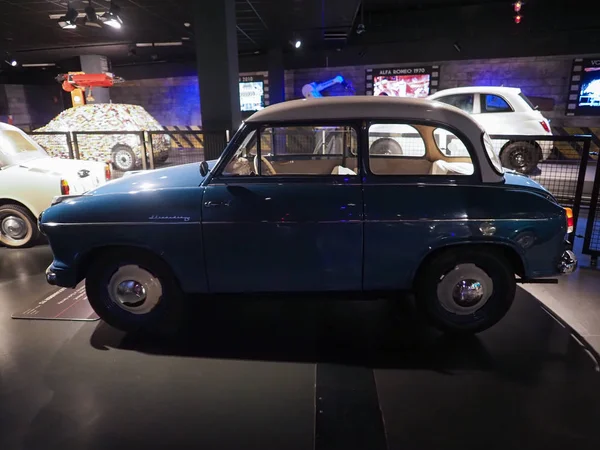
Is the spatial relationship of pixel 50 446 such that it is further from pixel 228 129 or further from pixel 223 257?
pixel 228 129

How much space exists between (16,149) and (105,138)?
512 cm

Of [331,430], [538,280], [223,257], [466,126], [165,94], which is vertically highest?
[165,94]

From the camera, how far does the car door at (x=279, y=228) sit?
3164 mm

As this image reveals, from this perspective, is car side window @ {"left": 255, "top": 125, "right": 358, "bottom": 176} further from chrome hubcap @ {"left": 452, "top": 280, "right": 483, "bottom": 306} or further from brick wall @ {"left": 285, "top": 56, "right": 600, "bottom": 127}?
brick wall @ {"left": 285, "top": 56, "right": 600, "bottom": 127}

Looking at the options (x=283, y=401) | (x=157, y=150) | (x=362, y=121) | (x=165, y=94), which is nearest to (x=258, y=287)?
(x=283, y=401)

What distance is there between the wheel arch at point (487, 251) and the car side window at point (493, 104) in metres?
6.93

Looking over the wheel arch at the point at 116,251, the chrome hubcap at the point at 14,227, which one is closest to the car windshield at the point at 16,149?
the chrome hubcap at the point at 14,227

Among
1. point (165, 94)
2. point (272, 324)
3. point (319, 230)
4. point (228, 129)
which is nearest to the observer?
point (319, 230)

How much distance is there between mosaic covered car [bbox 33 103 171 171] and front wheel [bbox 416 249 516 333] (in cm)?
916

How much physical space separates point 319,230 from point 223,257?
2.54 ft

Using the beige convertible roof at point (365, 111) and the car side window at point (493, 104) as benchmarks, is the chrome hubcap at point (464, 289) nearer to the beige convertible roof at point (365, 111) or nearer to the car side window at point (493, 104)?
the beige convertible roof at point (365, 111)

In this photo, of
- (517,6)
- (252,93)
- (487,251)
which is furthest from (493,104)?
(252,93)

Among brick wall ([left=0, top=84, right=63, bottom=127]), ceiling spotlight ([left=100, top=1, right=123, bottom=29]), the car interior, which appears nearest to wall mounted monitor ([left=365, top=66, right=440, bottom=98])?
ceiling spotlight ([left=100, top=1, right=123, bottom=29])

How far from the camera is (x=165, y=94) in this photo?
18234mm
